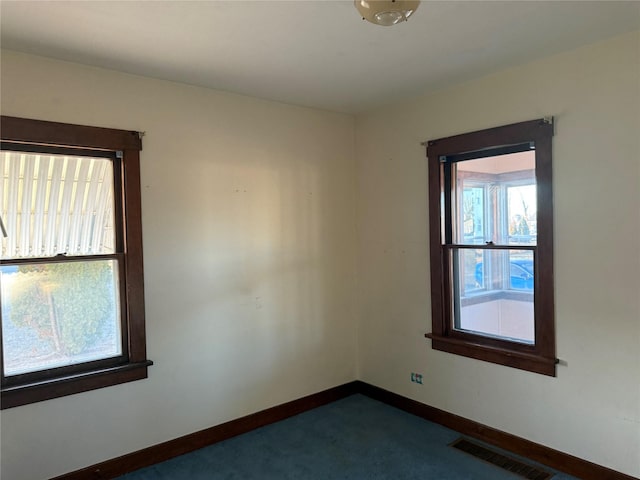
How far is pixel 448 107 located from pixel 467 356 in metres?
1.86

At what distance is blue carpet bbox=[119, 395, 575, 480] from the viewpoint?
9.25ft

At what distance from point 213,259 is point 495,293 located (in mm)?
2057

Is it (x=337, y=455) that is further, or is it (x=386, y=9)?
(x=337, y=455)

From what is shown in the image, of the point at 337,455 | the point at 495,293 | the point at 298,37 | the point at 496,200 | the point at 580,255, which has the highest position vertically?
the point at 298,37

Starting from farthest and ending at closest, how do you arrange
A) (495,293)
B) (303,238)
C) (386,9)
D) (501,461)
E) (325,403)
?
(325,403) < (303,238) < (495,293) < (501,461) < (386,9)

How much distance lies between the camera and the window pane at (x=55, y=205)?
2.56 metres

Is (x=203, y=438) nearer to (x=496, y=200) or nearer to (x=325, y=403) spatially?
(x=325, y=403)

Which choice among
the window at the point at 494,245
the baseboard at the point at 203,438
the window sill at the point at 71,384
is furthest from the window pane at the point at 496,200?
the window sill at the point at 71,384

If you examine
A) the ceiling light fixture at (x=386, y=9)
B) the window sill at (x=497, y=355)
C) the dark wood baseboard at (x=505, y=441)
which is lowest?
the dark wood baseboard at (x=505, y=441)

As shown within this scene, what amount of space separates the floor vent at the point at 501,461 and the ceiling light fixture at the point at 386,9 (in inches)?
106

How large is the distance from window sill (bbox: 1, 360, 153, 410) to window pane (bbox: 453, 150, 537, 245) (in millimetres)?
2458

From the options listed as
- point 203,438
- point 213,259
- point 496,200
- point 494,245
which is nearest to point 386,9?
point 496,200

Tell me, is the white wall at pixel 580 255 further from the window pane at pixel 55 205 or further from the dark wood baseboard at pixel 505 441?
the window pane at pixel 55 205

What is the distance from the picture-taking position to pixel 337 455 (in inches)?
120
